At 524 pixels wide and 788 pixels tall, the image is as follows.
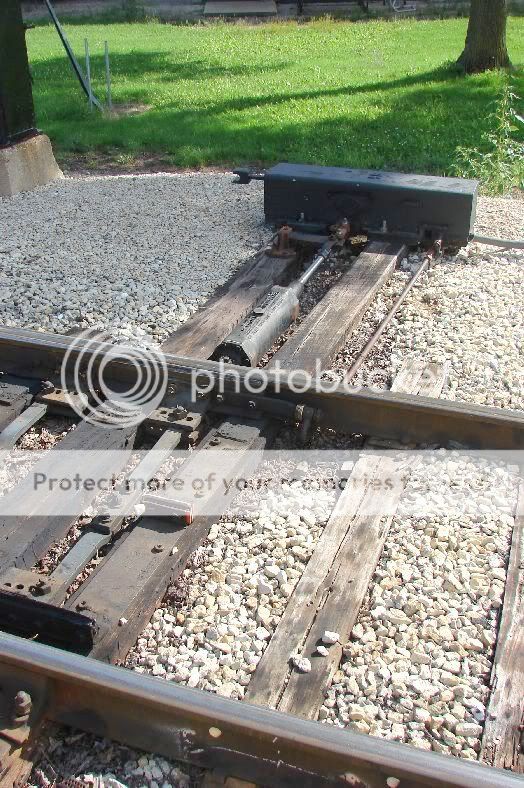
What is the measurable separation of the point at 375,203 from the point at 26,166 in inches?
141

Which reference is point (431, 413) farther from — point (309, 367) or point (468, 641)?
point (468, 641)

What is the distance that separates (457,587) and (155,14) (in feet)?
93.1

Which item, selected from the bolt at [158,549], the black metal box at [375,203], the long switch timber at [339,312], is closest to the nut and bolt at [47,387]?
the long switch timber at [339,312]

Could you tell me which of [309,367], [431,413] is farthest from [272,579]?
[309,367]

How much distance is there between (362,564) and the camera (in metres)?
3.12

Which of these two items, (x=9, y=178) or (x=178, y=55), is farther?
(x=178, y=55)

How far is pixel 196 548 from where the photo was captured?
3236mm

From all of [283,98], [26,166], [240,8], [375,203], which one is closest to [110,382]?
[375,203]

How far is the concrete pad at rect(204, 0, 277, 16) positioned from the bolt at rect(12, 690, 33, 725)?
2813 centimetres

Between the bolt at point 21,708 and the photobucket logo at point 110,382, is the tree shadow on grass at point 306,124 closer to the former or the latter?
the photobucket logo at point 110,382

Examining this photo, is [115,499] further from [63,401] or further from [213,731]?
[213,731]

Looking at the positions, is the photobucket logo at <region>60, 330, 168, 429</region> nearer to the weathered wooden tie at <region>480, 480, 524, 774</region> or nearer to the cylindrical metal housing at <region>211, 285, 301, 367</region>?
the cylindrical metal housing at <region>211, 285, 301, 367</region>

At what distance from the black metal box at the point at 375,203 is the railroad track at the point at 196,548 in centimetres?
157

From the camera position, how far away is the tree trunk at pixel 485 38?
1418 centimetres
